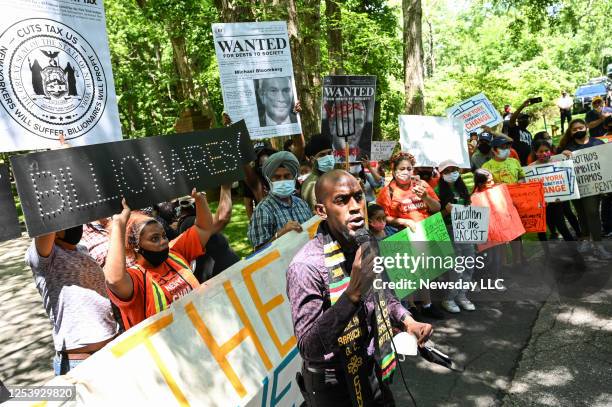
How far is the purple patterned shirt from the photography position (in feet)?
7.27

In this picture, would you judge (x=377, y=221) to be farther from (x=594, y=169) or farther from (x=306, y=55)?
(x=306, y=55)

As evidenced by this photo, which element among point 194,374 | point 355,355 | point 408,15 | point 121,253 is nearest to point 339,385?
point 355,355

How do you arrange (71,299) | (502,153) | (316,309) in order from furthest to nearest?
(502,153) → (71,299) → (316,309)

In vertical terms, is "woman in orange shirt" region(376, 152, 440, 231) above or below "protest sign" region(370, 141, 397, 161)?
below

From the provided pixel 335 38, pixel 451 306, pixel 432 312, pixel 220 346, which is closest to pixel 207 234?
pixel 220 346

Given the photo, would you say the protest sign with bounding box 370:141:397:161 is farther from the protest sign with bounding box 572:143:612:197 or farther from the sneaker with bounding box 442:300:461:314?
the sneaker with bounding box 442:300:461:314

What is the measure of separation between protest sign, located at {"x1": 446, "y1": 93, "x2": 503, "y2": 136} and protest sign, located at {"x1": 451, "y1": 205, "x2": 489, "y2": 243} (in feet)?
7.03

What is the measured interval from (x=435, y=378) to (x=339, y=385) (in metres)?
2.45

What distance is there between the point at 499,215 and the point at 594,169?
188 cm

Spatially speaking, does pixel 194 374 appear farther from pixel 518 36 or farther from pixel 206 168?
pixel 518 36

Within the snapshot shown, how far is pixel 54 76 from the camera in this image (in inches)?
142

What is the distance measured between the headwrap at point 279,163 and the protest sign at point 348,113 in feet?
2.20

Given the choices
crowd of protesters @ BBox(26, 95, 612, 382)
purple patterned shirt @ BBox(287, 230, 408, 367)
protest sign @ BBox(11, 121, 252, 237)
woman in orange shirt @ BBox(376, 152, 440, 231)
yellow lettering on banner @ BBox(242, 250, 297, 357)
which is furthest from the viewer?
woman in orange shirt @ BBox(376, 152, 440, 231)

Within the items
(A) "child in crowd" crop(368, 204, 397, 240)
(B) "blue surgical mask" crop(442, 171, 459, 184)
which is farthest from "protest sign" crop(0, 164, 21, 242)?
(B) "blue surgical mask" crop(442, 171, 459, 184)
